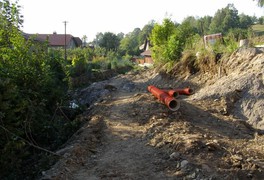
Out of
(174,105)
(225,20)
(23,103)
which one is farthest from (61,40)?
(23,103)

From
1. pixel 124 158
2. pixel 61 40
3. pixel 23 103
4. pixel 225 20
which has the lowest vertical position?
pixel 124 158

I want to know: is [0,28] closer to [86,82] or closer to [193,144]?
[193,144]

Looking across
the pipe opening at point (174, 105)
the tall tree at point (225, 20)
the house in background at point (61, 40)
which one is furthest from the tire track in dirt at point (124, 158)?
the tall tree at point (225, 20)

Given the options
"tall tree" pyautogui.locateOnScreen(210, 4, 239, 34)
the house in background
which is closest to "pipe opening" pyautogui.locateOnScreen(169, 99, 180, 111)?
the house in background

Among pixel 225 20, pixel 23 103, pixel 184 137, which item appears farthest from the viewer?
pixel 225 20

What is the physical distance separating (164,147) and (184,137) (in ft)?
1.57

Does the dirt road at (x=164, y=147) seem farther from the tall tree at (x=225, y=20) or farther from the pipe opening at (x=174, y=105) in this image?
the tall tree at (x=225, y=20)

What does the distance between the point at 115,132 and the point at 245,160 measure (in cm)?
355

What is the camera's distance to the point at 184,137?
22.1 feet

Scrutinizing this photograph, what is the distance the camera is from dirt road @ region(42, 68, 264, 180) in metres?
5.52

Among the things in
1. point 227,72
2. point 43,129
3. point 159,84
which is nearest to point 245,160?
point 43,129

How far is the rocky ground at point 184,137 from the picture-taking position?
18.4ft

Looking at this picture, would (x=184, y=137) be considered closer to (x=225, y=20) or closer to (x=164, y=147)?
(x=164, y=147)

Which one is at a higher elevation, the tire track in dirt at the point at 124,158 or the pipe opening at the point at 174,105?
the pipe opening at the point at 174,105
